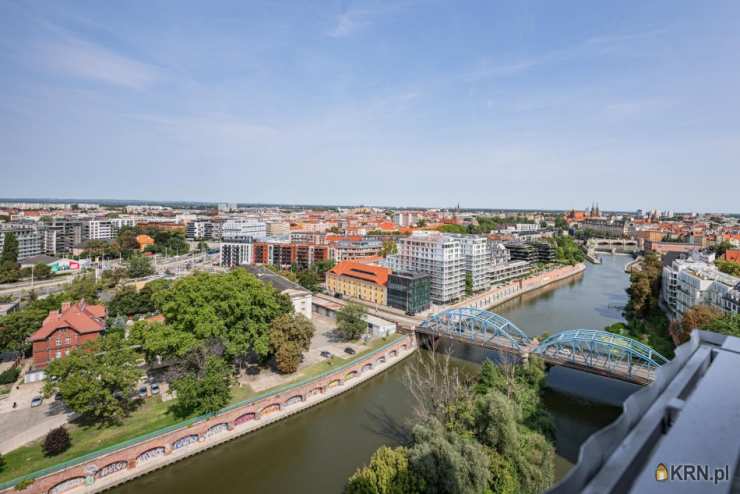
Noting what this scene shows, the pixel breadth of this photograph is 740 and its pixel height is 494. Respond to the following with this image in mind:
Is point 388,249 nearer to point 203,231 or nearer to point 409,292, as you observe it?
point 409,292

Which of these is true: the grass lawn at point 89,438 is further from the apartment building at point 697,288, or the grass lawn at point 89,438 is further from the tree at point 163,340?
the apartment building at point 697,288

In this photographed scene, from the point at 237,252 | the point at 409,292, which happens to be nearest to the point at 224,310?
the point at 409,292

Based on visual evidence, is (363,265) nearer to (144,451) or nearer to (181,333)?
(181,333)

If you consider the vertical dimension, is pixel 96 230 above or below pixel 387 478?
above

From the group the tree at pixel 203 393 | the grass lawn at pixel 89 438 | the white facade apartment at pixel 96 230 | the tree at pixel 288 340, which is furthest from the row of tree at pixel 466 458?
the white facade apartment at pixel 96 230

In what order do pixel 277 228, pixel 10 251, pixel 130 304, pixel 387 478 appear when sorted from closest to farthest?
pixel 387 478 → pixel 130 304 → pixel 10 251 → pixel 277 228

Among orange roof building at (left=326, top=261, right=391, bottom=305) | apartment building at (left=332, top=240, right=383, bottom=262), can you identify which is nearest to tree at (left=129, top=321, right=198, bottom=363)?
orange roof building at (left=326, top=261, right=391, bottom=305)
